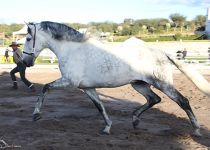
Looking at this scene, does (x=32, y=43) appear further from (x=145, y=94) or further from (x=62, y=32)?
(x=145, y=94)

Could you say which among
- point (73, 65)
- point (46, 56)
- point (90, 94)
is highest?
point (73, 65)

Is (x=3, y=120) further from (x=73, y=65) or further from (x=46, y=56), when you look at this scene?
(x=46, y=56)

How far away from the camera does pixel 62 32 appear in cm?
763

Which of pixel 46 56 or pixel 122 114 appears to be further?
pixel 46 56

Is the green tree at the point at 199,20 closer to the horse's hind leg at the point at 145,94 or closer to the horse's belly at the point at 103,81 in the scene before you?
the horse's hind leg at the point at 145,94

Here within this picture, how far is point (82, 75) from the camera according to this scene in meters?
7.09

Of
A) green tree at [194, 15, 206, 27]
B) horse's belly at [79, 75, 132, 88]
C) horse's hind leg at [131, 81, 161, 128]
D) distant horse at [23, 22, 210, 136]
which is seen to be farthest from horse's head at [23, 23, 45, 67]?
green tree at [194, 15, 206, 27]

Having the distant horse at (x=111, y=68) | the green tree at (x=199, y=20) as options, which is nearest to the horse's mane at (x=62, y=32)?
the distant horse at (x=111, y=68)

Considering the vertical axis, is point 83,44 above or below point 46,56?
above

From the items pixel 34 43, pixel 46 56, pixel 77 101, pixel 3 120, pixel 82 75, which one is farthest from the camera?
pixel 46 56

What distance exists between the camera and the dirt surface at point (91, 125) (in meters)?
6.48

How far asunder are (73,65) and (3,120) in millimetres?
2225

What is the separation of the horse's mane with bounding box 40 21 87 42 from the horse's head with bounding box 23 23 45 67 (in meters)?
0.15

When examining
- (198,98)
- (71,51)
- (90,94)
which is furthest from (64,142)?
(198,98)
